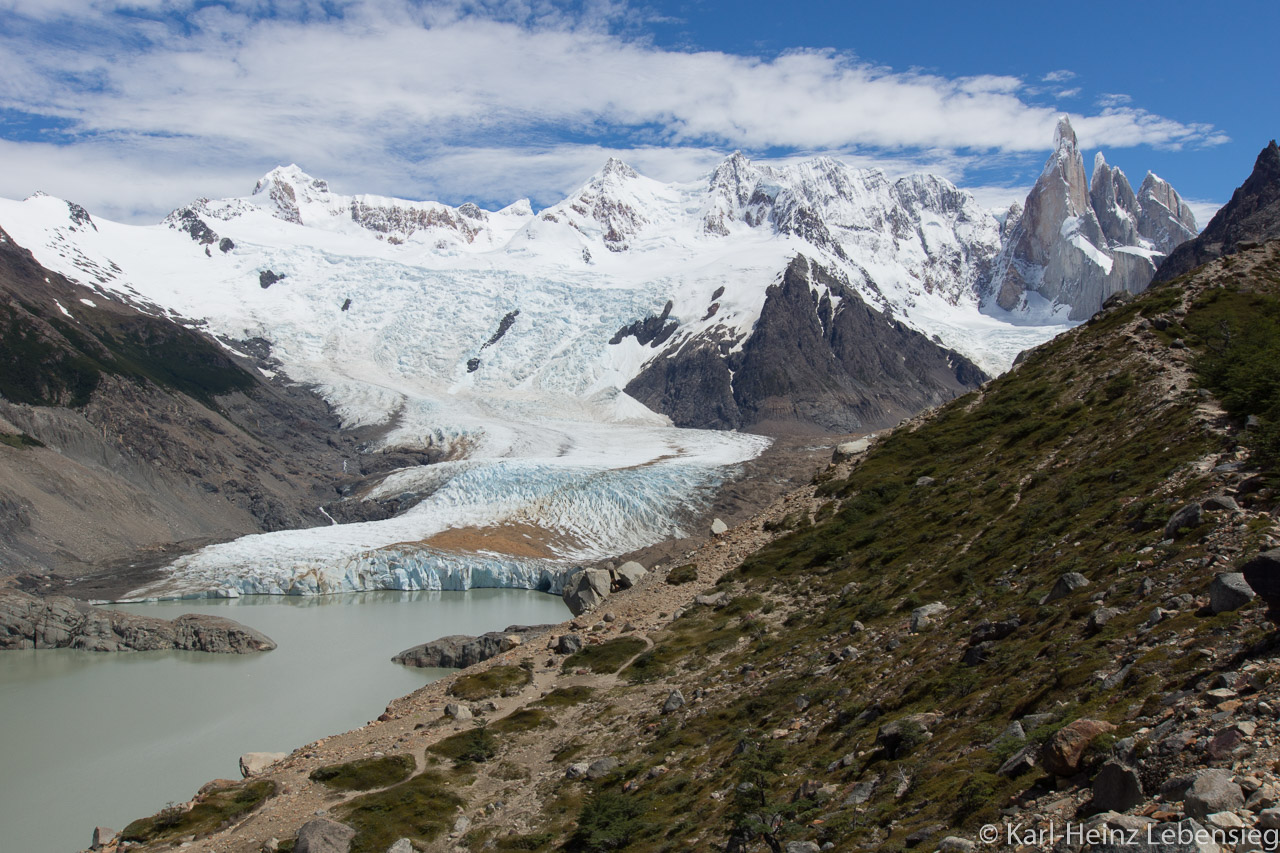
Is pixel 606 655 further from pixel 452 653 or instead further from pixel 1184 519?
pixel 452 653

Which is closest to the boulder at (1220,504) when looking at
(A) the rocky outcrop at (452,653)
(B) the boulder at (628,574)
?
(B) the boulder at (628,574)

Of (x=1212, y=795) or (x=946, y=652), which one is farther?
(x=946, y=652)

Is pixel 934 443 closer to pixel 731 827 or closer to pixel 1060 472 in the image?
pixel 1060 472

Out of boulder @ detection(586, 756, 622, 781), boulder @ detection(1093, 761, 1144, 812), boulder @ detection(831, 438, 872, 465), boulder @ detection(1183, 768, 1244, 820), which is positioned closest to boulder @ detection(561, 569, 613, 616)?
boulder @ detection(831, 438, 872, 465)

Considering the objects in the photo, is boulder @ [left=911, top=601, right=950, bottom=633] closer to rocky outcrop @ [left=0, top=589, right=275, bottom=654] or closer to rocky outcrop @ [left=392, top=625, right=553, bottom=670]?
rocky outcrop @ [left=392, top=625, right=553, bottom=670]

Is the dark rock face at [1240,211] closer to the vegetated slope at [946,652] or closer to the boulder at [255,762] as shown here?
the vegetated slope at [946,652]

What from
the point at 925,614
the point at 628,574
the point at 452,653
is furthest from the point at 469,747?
the point at 452,653

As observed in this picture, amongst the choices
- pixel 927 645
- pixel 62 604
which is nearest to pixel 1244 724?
pixel 927 645
